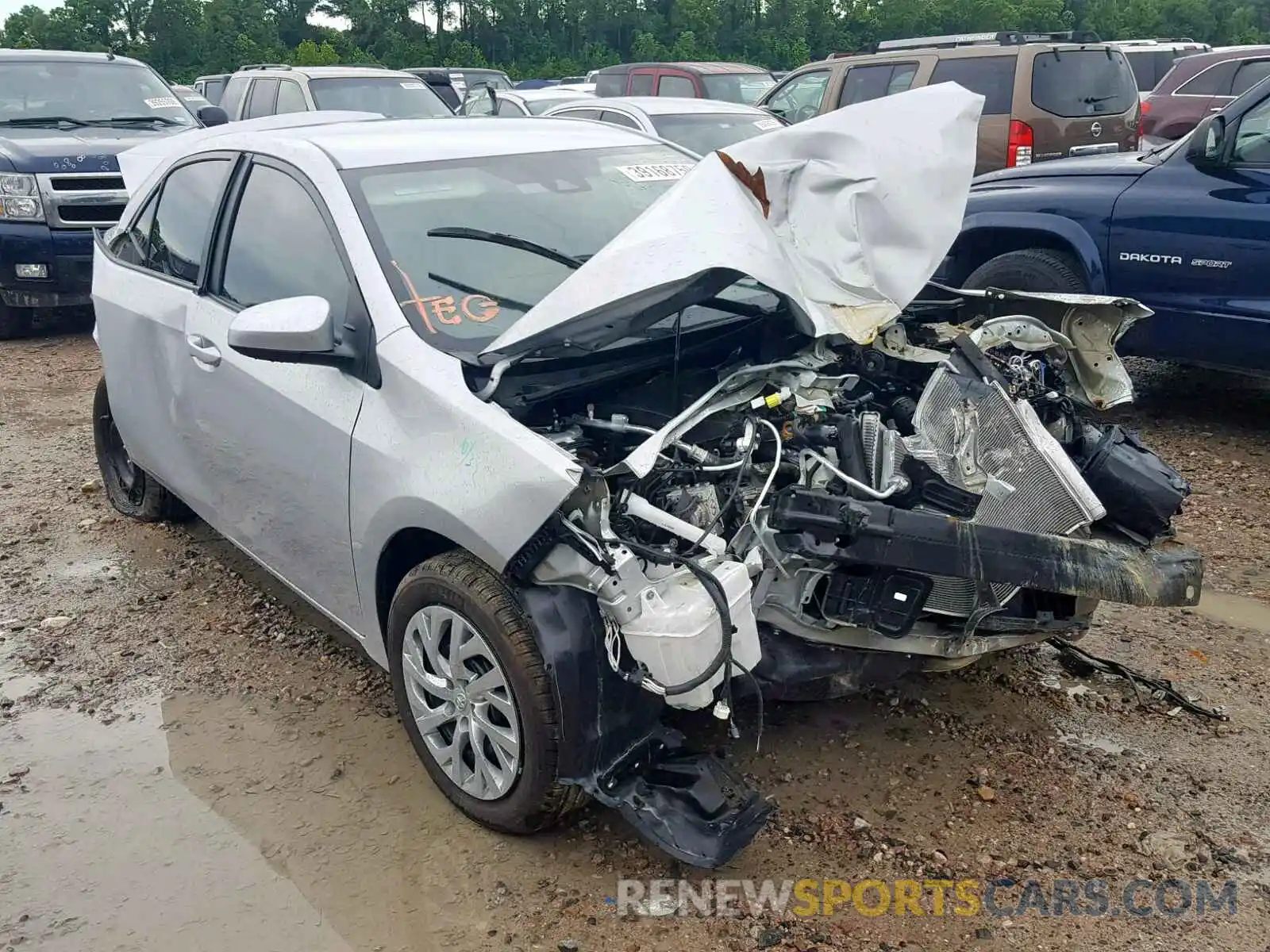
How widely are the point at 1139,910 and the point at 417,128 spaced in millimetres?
3328

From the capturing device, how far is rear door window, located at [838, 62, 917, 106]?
10625 millimetres

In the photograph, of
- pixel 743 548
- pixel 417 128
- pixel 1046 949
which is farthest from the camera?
pixel 417 128

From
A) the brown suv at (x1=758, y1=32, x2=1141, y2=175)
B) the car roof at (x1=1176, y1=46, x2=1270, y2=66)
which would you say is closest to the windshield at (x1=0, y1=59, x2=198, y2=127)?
the brown suv at (x1=758, y1=32, x2=1141, y2=175)

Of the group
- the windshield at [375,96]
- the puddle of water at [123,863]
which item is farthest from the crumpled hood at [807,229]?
the windshield at [375,96]

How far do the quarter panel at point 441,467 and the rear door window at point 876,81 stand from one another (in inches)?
339

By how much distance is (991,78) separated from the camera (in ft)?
32.5

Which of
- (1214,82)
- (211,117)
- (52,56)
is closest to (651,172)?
(211,117)

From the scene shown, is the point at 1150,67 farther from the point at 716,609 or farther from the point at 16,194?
the point at 716,609

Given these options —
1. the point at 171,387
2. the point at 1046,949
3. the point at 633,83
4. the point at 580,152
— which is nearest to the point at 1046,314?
the point at 580,152

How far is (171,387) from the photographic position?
4.15 metres

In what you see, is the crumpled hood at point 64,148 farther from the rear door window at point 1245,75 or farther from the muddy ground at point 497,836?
the rear door window at point 1245,75

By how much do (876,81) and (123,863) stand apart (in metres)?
9.87

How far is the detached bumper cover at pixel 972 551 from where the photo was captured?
2730mm

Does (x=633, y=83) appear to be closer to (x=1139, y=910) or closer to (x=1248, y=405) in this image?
(x=1248, y=405)
